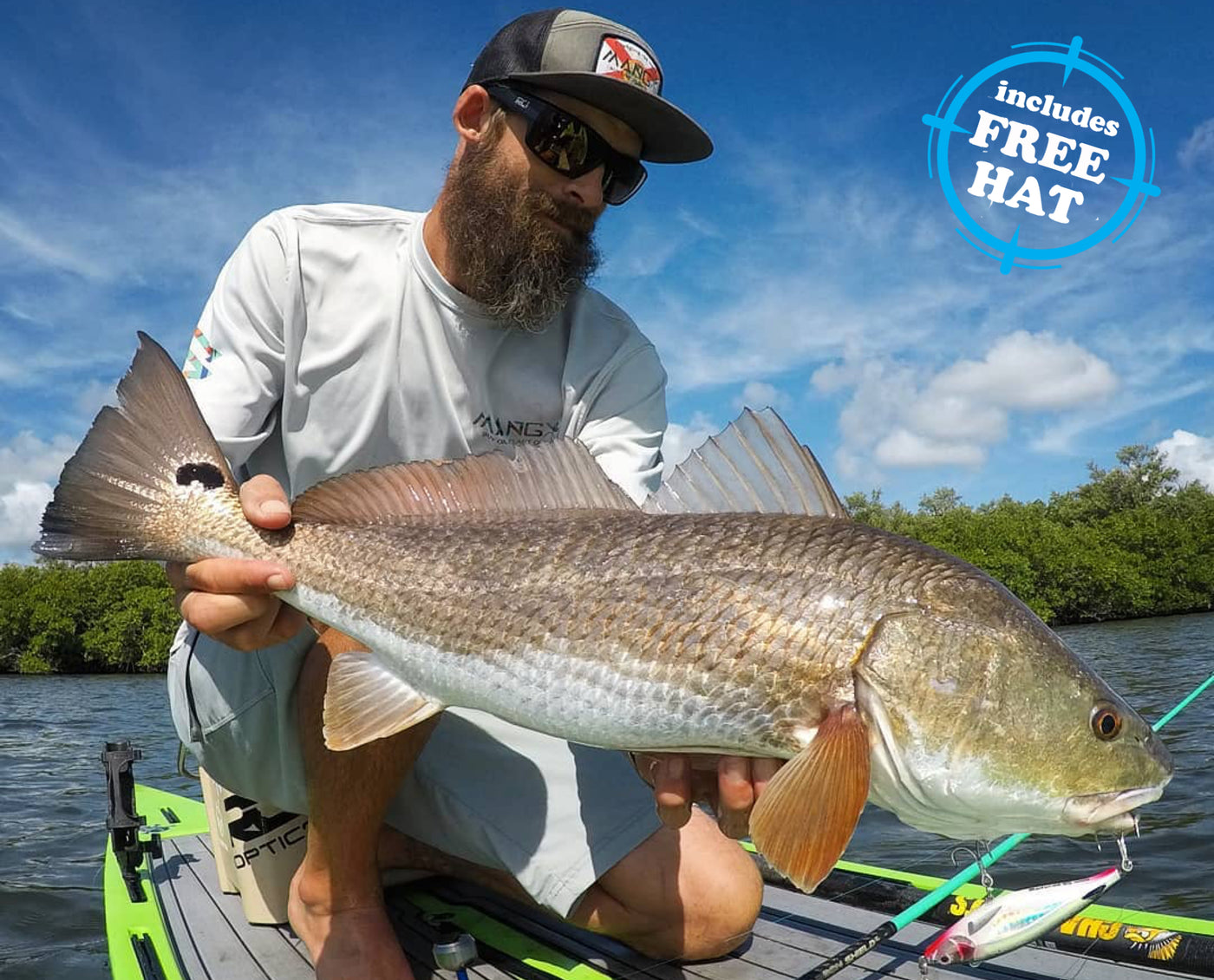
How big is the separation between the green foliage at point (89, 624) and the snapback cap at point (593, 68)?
4504cm

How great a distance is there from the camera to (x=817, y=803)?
6.50ft

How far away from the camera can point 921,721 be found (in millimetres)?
2014

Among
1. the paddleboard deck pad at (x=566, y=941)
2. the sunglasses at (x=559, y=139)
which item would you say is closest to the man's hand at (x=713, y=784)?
the paddleboard deck pad at (x=566, y=941)

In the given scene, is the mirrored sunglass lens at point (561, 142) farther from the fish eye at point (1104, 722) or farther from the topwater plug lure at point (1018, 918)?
the topwater plug lure at point (1018, 918)

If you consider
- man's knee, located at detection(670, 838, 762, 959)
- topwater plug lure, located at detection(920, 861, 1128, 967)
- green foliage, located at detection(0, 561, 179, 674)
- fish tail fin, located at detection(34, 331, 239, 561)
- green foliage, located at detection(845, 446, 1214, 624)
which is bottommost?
green foliage, located at detection(0, 561, 179, 674)

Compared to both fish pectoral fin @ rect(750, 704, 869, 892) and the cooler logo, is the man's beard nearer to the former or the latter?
the cooler logo

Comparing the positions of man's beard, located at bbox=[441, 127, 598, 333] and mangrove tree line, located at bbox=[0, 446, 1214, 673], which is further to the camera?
mangrove tree line, located at bbox=[0, 446, 1214, 673]

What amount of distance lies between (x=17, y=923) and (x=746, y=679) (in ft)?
18.5

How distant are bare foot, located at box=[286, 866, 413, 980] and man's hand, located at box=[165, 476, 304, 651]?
97 cm

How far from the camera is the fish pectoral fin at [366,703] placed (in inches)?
97.3

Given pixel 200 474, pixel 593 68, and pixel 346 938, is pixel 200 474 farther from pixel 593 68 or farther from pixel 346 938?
pixel 593 68

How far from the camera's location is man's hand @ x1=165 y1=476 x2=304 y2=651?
2.48m

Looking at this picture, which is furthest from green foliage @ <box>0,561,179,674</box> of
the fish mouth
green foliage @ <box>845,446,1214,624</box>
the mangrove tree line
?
the fish mouth

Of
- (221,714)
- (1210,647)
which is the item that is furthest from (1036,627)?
(1210,647)
